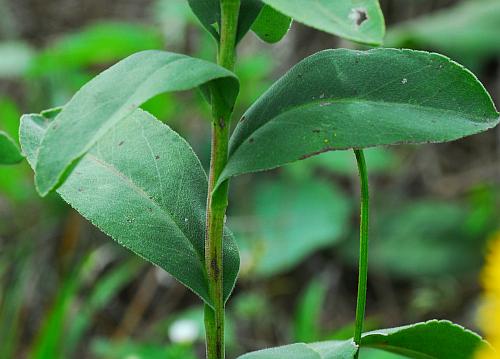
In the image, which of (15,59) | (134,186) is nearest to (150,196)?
(134,186)

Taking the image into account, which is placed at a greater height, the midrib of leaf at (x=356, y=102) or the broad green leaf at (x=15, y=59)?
the midrib of leaf at (x=356, y=102)

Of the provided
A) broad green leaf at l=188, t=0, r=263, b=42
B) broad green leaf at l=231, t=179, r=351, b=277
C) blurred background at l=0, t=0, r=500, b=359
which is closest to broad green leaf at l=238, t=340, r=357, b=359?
broad green leaf at l=188, t=0, r=263, b=42

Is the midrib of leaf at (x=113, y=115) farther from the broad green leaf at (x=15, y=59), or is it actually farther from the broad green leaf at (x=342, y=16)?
the broad green leaf at (x=15, y=59)

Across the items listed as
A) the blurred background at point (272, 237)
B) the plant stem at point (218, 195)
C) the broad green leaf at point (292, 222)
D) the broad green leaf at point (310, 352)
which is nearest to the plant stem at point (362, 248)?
the broad green leaf at point (310, 352)

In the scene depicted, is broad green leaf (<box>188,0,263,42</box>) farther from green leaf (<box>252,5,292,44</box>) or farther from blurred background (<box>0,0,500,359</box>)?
blurred background (<box>0,0,500,359</box>)

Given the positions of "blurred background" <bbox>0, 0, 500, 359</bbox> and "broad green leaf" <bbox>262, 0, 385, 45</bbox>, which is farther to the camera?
"blurred background" <bbox>0, 0, 500, 359</bbox>
